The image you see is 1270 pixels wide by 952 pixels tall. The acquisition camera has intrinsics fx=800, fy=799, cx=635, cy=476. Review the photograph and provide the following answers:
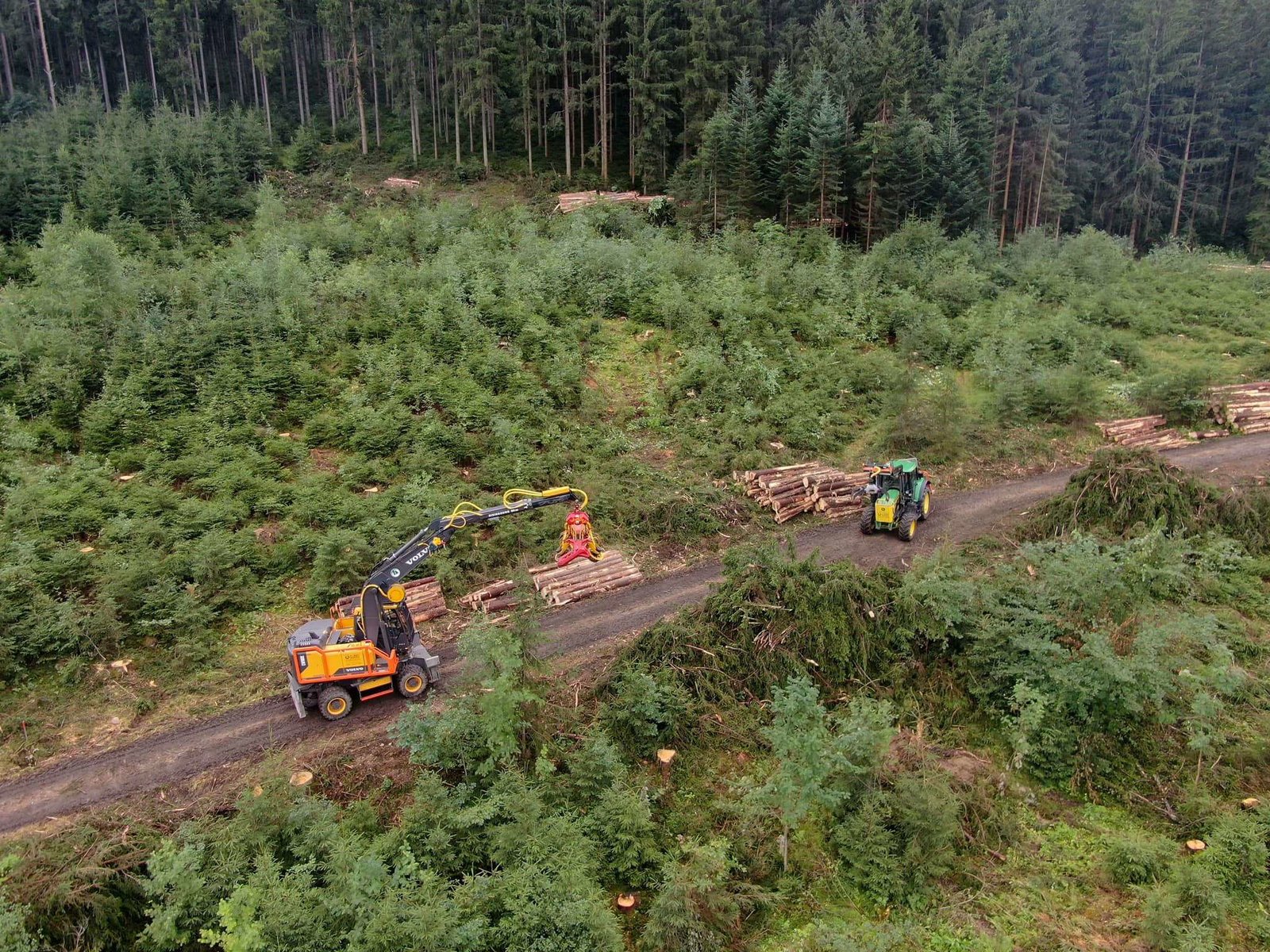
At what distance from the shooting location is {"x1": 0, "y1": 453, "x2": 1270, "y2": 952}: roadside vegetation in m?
9.77

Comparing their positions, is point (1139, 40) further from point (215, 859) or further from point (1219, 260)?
point (215, 859)

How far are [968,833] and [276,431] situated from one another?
61.4 feet

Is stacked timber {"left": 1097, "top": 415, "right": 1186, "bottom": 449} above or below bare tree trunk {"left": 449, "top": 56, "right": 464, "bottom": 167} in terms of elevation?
below

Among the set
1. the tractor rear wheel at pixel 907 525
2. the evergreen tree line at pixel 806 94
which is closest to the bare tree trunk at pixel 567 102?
the evergreen tree line at pixel 806 94

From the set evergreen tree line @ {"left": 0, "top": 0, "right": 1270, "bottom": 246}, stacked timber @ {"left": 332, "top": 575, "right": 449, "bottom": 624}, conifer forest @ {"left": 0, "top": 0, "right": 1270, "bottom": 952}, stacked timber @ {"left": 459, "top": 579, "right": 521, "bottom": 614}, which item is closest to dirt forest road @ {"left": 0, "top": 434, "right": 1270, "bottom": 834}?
conifer forest @ {"left": 0, "top": 0, "right": 1270, "bottom": 952}

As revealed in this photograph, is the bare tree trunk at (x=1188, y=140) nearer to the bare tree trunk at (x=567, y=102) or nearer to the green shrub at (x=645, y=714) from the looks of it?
the bare tree trunk at (x=567, y=102)

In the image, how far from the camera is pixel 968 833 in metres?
11.8

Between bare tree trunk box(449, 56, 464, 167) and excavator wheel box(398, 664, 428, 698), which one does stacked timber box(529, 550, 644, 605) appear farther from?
bare tree trunk box(449, 56, 464, 167)

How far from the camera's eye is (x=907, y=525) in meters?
19.4

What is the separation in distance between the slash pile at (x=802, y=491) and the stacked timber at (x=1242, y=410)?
529 inches

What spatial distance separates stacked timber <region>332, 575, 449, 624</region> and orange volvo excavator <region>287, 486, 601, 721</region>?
222cm

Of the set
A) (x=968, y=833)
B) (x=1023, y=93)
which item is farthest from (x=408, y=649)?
(x=1023, y=93)

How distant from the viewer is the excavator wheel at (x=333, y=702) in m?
13.8

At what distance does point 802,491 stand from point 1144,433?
40.6 feet
